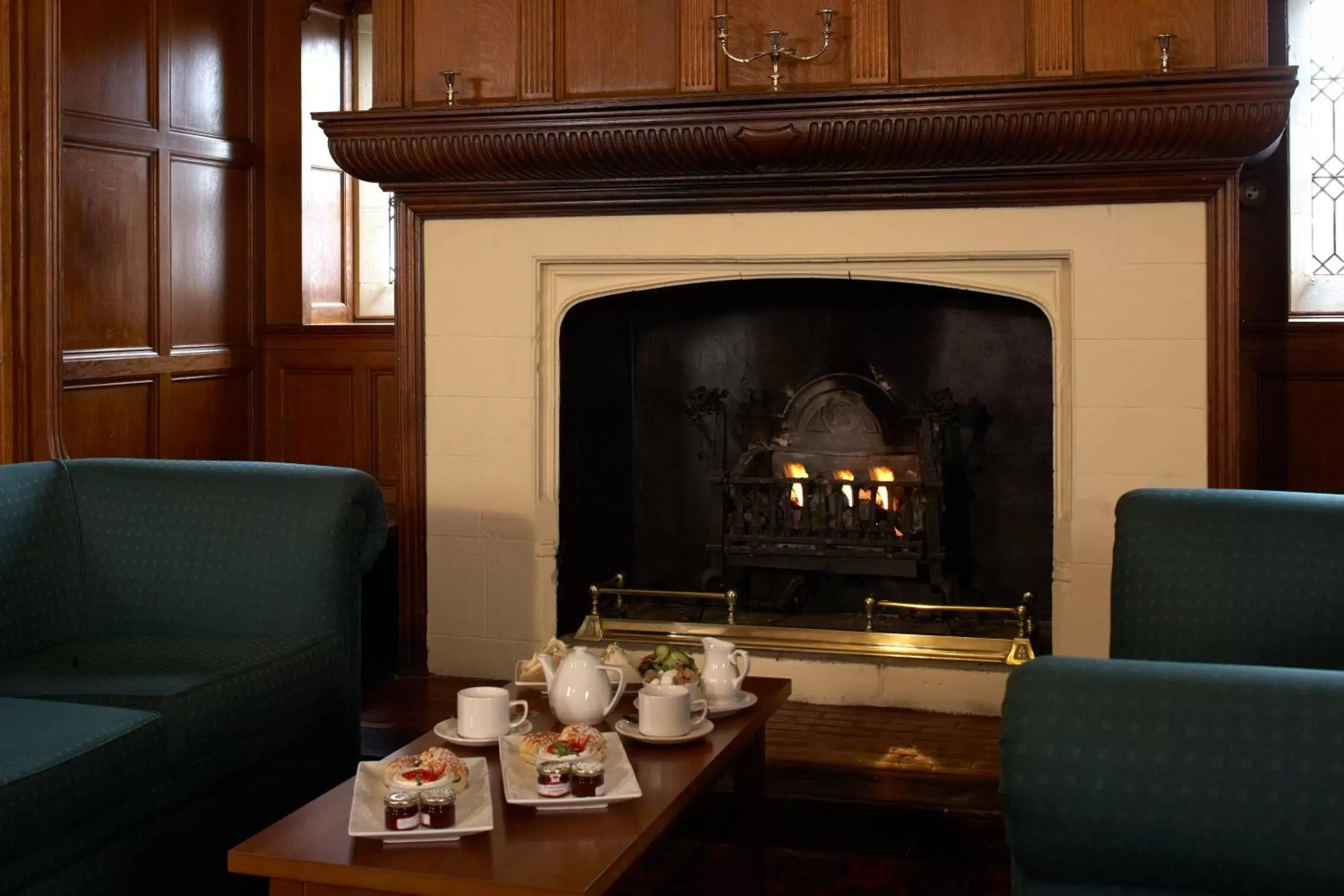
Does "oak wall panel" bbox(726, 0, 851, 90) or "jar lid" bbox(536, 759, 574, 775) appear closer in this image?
"jar lid" bbox(536, 759, 574, 775)

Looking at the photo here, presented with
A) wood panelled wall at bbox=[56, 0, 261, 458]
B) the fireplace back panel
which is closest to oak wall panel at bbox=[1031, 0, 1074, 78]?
the fireplace back panel

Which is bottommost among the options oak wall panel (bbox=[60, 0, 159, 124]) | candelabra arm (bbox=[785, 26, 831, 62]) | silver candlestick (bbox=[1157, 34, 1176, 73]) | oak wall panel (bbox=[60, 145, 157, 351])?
oak wall panel (bbox=[60, 145, 157, 351])

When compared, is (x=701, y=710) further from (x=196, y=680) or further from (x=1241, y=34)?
(x=1241, y=34)

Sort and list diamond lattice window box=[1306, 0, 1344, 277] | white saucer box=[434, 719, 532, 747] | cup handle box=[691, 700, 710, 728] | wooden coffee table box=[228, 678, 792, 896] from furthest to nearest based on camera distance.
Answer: diamond lattice window box=[1306, 0, 1344, 277]
cup handle box=[691, 700, 710, 728]
white saucer box=[434, 719, 532, 747]
wooden coffee table box=[228, 678, 792, 896]

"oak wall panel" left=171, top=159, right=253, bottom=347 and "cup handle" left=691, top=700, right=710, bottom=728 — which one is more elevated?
"oak wall panel" left=171, top=159, right=253, bottom=347

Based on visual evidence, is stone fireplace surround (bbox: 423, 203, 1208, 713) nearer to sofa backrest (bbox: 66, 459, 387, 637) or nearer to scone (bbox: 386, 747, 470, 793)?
sofa backrest (bbox: 66, 459, 387, 637)

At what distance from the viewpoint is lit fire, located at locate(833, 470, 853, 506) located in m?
4.08

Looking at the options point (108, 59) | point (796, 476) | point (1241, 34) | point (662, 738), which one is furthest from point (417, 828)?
point (108, 59)

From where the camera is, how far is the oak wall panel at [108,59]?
4199 millimetres

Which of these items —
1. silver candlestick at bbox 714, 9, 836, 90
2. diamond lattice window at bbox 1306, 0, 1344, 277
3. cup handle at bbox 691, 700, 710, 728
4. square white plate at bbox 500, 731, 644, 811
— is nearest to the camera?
square white plate at bbox 500, 731, 644, 811

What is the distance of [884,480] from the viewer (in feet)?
13.3

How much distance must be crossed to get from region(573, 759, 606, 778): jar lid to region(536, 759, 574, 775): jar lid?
10 millimetres

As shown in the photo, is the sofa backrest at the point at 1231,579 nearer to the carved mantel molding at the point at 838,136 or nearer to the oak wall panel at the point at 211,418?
the carved mantel molding at the point at 838,136

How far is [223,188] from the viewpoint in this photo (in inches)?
189
